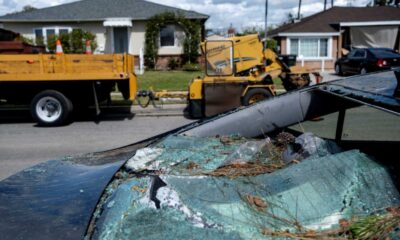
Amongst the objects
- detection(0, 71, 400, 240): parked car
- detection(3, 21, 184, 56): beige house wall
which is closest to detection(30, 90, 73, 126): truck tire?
detection(0, 71, 400, 240): parked car

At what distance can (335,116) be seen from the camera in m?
3.31

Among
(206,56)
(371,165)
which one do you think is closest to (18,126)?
(206,56)

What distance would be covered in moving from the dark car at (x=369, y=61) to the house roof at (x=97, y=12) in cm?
856

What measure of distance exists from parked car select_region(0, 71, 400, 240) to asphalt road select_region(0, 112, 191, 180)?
423cm

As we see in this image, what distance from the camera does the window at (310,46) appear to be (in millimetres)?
28547

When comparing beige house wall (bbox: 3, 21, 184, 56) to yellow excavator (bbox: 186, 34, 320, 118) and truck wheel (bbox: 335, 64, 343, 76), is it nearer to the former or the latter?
truck wheel (bbox: 335, 64, 343, 76)

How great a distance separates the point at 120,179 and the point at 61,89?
928 cm

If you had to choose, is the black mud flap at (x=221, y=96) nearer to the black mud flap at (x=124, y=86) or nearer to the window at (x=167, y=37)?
the black mud flap at (x=124, y=86)

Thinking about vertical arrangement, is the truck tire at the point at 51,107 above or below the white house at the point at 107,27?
below

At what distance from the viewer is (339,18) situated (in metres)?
30.7

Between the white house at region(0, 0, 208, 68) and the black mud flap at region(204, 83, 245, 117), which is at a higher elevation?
the white house at region(0, 0, 208, 68)

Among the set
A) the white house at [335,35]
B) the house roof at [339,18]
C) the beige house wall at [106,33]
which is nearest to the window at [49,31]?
the beige house wall at [106,33]

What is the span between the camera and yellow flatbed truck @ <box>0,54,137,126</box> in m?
11.0

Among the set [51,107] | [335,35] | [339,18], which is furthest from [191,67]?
[51,107]
